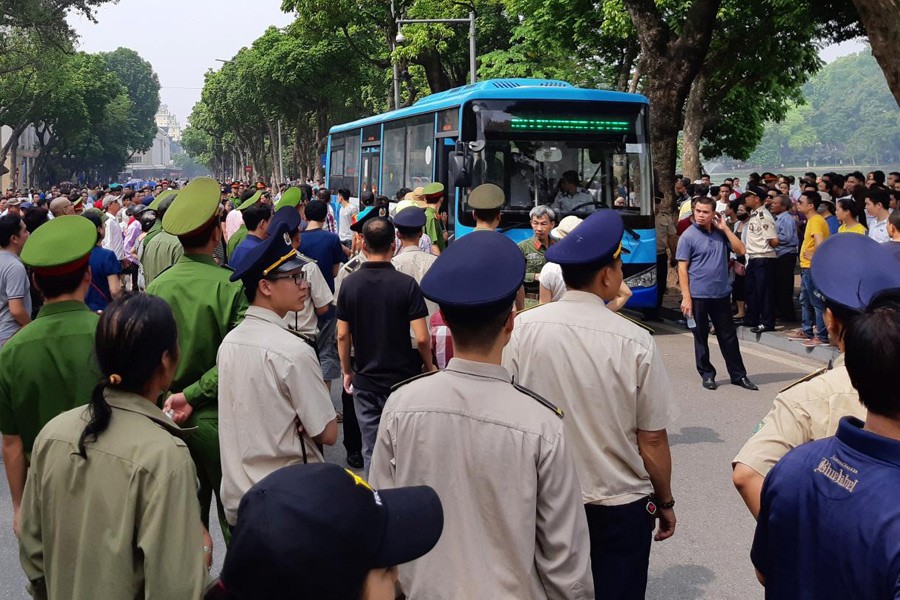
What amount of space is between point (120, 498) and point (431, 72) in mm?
33332

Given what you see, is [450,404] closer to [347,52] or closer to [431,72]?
[431,72]

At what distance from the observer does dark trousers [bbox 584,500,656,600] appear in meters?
3.40

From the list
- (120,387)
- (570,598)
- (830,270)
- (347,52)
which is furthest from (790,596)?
(347,52)

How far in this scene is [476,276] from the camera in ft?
9.02

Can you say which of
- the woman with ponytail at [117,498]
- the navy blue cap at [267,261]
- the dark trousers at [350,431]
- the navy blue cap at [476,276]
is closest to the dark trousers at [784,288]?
the dark trousers at [350,431]

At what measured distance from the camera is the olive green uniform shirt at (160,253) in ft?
23.9

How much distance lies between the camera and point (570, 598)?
2.70 meters

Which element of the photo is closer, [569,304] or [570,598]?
[570,598]

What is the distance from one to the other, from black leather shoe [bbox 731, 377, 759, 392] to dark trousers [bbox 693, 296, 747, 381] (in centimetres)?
3

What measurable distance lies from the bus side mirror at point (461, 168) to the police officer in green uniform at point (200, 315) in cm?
760

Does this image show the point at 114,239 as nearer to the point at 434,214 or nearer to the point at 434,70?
the point at 434,214

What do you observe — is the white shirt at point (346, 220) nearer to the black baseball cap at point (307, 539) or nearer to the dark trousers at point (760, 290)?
the dark trousers at point (760, 290)

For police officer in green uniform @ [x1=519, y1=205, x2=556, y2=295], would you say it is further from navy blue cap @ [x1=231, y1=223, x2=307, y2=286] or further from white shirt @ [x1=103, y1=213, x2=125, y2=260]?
white shirt @ [x1=103, y1=213, x2=125, y2=260]

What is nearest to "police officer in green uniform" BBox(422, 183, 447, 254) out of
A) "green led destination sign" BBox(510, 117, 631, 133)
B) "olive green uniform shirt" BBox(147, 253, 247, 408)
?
"green led destination sign" BBox(510, 117, 631, 133)
